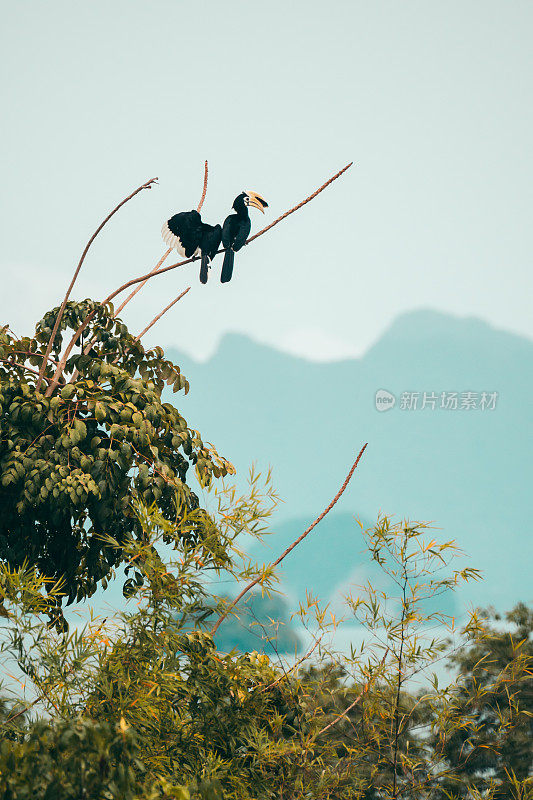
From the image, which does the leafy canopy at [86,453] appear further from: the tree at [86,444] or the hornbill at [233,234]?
the hornbill at [233,234]

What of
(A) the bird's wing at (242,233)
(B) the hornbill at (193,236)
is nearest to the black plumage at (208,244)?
(B) the hornbill at (193,236)

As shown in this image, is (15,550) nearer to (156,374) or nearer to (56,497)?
(56,497)

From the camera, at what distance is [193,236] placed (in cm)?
428

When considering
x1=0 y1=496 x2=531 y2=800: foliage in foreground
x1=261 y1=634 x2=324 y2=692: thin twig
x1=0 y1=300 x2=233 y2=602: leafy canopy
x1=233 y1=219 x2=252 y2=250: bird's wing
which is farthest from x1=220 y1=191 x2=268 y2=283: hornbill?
x1=261 y1=634 x2=324 y2=692: thin twig

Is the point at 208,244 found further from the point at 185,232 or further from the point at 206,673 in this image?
the point at 206,673

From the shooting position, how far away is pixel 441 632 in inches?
111

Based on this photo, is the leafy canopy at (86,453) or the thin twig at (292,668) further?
the leafy canopy at (86,453)

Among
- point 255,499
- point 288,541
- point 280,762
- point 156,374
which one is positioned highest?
point 288,541

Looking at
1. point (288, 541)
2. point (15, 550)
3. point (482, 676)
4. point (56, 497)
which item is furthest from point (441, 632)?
point (288, 541)

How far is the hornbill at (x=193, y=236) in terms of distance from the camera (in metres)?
4.23

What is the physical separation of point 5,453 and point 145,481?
27.0 inches

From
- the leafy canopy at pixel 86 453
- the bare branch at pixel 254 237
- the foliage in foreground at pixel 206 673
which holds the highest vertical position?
the bare branch at pixel 254 237

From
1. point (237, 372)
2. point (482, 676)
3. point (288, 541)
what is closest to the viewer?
point (482, 676)

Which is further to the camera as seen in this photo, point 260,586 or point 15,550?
point 15,550
